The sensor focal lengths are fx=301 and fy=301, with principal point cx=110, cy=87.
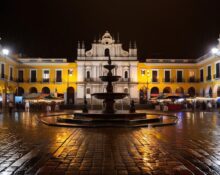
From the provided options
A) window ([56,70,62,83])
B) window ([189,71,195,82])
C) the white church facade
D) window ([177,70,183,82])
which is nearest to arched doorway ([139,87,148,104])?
the white church facade

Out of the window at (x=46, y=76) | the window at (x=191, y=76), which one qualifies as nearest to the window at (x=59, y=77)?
the window at (x=46, y=76)

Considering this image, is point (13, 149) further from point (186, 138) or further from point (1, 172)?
point (186, 138)

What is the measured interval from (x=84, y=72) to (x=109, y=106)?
1305 inches

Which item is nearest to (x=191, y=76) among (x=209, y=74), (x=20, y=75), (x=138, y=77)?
(x=209, y=74)

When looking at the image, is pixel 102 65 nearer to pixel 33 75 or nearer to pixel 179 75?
pixel 33 75

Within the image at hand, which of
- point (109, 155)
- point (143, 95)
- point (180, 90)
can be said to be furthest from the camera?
point (143, 95)

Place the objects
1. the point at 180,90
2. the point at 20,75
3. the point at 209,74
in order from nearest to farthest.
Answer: the point at 209,74 < the point at 20,75 < the point at 180,90

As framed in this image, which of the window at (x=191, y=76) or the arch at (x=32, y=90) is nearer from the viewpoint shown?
the arch at (x=32, y=90)

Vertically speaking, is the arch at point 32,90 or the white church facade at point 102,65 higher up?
the white church facade at point 102,65

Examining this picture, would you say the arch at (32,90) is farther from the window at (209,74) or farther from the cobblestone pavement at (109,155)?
the cobblestone pavement at (109,155)

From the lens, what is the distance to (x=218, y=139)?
9.56m

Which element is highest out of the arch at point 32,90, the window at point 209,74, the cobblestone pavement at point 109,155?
the window at point 209,74

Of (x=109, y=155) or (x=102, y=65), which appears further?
(x=102, y=65)

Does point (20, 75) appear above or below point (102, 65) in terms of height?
below
